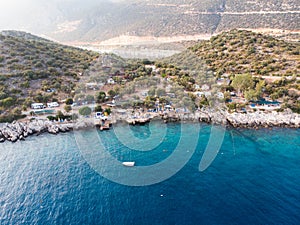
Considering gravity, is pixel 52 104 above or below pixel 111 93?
below

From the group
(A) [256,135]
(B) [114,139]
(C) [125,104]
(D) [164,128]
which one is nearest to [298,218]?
(A) [256,135]

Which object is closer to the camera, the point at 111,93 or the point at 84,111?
the point at 84,111

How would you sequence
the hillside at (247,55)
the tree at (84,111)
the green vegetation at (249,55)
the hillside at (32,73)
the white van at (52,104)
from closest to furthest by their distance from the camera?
the tree at (84,111)
the white van at (52,104)
the hillside at (32,73)
the green vegetation at (249,55)
the hillside at (247,55)

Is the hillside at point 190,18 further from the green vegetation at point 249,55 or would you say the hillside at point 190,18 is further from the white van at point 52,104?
the white van at point 52,104

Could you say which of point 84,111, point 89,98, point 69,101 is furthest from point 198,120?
point 69,101

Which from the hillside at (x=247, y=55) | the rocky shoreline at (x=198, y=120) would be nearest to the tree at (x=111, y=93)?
the rocky shoreline at (x=198, y=120)

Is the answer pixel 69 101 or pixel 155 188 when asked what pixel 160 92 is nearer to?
pixel 69 101

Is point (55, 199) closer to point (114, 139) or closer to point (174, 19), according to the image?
point (114, 139)
